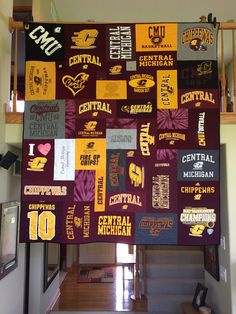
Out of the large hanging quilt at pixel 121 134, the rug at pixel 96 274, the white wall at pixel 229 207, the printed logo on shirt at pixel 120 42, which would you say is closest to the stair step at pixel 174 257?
the rug at pixel 96 274

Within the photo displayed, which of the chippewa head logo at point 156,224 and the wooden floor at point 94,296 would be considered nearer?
the chippewa head logo at point 156,224

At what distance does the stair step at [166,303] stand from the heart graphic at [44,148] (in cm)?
328

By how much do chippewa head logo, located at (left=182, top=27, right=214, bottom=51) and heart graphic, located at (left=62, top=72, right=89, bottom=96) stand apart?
35.2 inches

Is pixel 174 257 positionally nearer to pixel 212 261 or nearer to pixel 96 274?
pixel 212 261

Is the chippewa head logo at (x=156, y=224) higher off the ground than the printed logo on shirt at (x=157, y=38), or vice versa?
the printed logo on shirt at (x=157, y=38)

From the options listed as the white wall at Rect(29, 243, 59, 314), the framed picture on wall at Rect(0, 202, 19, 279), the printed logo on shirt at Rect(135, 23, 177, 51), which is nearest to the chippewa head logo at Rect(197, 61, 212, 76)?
the printed logo on shirt at Rect(135, 23, 177, 51)

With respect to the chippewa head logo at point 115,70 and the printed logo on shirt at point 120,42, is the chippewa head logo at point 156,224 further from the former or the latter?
the printed logo on shirt at point 120,42

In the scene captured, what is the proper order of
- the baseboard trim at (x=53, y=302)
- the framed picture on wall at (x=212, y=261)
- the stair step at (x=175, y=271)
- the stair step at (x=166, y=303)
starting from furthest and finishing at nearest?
the stair step at (x=175, y=271)
the baseboard trim at (x=53, y=302)
the stair step at (x=166, y=303)
the framed picture on wall at (x=212, y=261)

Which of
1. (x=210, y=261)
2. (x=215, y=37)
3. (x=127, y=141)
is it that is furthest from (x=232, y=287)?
(x=215, y=37)

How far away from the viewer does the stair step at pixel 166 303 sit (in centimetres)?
482

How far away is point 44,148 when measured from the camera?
269cm

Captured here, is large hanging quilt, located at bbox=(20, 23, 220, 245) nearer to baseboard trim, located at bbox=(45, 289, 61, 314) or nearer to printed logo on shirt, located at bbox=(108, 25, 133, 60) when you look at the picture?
printed logo on shirt, located at bbox=(108, 25, 133, 60)

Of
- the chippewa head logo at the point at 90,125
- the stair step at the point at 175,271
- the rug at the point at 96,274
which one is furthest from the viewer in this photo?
the rug at the point at 96,274

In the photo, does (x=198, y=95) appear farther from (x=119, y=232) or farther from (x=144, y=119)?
(x=119, y=232)
